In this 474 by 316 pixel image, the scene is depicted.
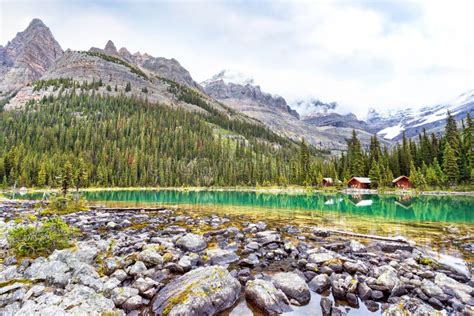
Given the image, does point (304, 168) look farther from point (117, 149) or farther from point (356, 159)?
point (117, 149)

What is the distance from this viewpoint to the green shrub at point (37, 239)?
13.5 metres

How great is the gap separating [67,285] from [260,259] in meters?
8.98

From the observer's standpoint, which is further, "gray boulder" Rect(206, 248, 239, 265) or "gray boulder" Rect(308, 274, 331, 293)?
"gray boulder" Rect(206, 248, 239, 265)

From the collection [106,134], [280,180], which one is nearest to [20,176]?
[106,134]

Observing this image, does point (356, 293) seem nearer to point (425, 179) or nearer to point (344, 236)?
point (344, 236)

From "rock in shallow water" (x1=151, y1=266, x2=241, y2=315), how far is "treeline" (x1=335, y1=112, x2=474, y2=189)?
2972 inches

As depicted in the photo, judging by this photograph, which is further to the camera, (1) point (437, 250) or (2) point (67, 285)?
(1) point (437, 250)

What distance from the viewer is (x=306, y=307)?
9.38 m

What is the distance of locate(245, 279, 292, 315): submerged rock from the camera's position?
30.1 ft

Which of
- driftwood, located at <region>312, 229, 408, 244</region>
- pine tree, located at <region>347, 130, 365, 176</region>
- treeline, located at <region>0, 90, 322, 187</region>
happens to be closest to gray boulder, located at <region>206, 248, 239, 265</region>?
driftwood, located at <region>312, 229, 408, 244</region>

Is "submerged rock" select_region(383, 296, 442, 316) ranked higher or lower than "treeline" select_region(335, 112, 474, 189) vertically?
lower

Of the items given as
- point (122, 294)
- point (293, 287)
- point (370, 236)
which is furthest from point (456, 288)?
point (122, 294)

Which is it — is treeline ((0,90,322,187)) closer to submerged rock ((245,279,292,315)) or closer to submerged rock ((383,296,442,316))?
submerged rock ((245,279,292,315))

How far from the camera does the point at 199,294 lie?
29.8 feet
